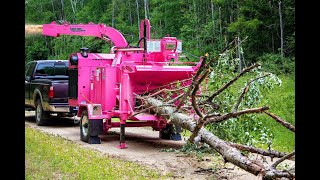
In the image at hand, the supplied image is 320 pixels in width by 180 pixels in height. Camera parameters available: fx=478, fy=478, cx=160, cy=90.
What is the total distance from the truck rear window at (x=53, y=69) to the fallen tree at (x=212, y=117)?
6048mm

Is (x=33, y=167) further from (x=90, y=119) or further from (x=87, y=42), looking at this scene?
(x=87, y=42)

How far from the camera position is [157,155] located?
972cm

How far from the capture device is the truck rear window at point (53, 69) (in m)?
16.1

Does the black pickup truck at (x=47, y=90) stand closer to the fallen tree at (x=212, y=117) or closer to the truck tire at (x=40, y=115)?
the truck tire at (x=40, y=115)

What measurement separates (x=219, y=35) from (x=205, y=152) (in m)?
27.4

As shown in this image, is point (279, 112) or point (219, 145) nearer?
point (219, 145)

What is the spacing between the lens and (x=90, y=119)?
1095cm

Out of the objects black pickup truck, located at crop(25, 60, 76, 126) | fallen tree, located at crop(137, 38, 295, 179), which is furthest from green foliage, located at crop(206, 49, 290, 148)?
black pickup truck, located at crop(25, 60, 76, 126)

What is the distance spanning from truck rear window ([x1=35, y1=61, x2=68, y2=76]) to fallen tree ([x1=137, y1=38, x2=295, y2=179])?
605 centimetres

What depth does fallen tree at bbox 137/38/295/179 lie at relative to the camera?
547cm

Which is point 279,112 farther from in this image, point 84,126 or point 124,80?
point 124,80

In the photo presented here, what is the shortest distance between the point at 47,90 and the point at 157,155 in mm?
5882

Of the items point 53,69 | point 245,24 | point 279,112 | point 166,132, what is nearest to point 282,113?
point 279,112

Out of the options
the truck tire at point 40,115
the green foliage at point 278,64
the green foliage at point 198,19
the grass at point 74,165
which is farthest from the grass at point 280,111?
the truck tire at point 40,115
